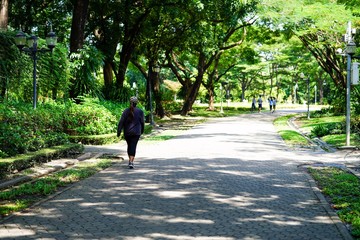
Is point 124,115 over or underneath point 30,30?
underneath

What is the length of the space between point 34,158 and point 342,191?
6832mm

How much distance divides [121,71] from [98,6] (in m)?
3.84

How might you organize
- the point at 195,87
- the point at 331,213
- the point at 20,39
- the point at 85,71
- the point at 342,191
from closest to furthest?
the point at 331,213 < the point at 342,191 < the point at 20,39 < the point at 85,71 < the point at 195,87

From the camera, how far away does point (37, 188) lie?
9.00m

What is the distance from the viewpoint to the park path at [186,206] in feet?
20.4

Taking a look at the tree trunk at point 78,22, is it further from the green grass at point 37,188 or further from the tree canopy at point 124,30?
the green grass at point 37,188

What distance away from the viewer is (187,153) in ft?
51.1

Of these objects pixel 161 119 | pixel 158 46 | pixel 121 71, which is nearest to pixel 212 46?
pixel 158 46

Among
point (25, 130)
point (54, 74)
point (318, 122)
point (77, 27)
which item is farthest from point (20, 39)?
point (318, 122)

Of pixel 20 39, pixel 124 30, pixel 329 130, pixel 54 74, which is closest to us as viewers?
pixel 20 39

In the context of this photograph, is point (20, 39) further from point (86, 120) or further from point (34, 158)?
point (34, 158)

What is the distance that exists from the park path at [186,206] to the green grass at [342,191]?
0.24m

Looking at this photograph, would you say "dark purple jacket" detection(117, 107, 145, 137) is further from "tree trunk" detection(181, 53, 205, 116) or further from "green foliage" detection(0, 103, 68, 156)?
"tree trunk" detection(181, 53, 205, 116)

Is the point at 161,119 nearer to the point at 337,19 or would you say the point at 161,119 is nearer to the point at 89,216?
the point at 337,19
